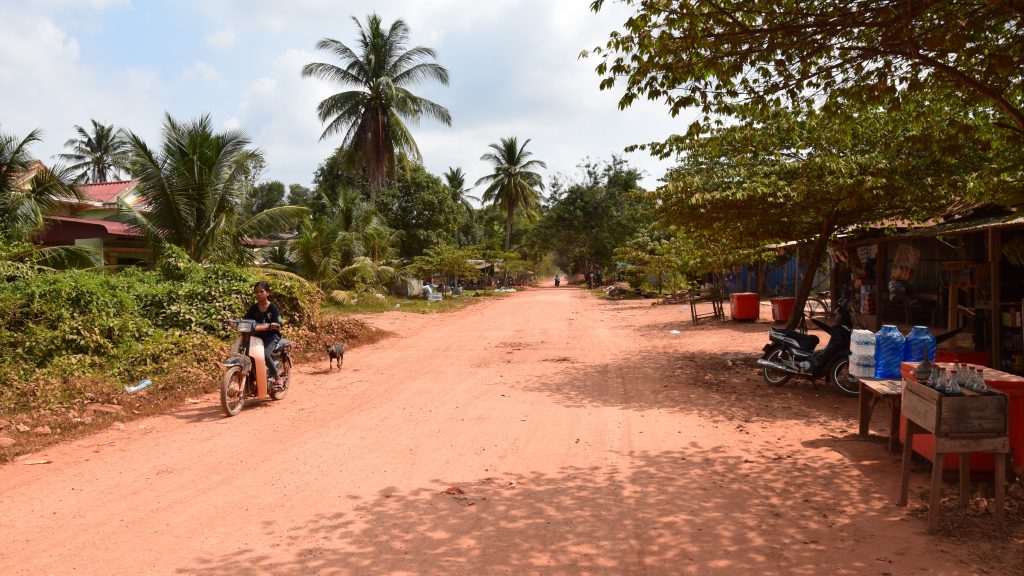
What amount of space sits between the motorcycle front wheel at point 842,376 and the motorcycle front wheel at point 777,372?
618 millimetres

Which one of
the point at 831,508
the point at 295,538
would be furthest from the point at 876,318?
the point at 295,538

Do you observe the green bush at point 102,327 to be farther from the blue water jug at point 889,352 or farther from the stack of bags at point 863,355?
the blue water jug at point 889,352

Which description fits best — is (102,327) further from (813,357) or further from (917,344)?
(917,344)

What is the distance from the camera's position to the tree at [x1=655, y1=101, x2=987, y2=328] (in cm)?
817

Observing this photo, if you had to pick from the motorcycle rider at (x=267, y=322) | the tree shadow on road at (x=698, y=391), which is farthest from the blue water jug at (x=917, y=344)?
the motorcycle rider at (x=267, y=322)

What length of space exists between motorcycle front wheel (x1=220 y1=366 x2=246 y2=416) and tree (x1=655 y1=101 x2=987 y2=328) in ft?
19.5

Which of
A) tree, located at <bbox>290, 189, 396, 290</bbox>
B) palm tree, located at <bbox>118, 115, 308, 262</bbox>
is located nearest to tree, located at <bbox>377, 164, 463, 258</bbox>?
tree, located at <bbox>290, 189, 396, 290</bbox>

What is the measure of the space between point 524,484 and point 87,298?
7478 mm

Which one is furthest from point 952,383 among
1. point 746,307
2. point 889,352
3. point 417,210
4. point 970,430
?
point 417,210

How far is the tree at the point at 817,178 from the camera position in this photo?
26.8ft

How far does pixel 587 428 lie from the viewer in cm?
665

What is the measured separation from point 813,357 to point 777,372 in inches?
24.0

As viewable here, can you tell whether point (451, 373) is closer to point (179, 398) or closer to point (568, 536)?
point (179, 398)

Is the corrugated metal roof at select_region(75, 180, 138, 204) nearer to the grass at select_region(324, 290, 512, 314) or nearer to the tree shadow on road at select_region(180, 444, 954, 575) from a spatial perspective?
the grass at select_region(324, 290, 512, 314)
